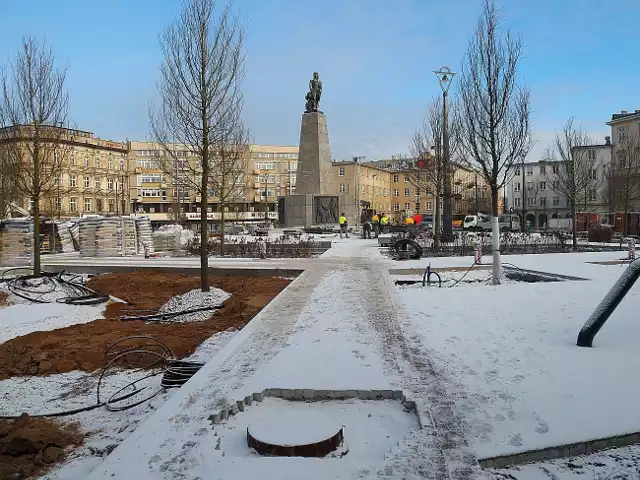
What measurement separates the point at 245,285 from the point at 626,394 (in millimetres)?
10631

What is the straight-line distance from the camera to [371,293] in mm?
10695

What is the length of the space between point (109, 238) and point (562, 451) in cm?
2429

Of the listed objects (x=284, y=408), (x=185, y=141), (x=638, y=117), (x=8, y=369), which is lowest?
(x=8, y=369)

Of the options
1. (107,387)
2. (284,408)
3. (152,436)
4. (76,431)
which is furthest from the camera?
(107,387)

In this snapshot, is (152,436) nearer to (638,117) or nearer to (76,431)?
(76,431)

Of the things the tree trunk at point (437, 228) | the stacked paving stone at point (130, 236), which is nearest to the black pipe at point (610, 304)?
the tree trunk at point (437, 228)

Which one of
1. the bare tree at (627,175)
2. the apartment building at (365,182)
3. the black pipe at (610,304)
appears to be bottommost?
the black pipe at (610,304)

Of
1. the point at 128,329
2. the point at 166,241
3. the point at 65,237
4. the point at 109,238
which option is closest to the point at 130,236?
the point at 109,238

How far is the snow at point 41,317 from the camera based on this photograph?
10195 mm

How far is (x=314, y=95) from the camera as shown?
3641cm

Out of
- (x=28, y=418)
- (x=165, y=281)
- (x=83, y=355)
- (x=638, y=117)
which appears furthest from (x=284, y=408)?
(x=638, y=117)

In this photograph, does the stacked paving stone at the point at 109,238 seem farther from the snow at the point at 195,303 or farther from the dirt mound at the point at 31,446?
the dirt mound at the point at 31,446

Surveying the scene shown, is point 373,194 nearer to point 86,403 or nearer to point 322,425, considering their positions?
point 86,403

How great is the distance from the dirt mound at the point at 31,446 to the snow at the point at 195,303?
5850 mm
